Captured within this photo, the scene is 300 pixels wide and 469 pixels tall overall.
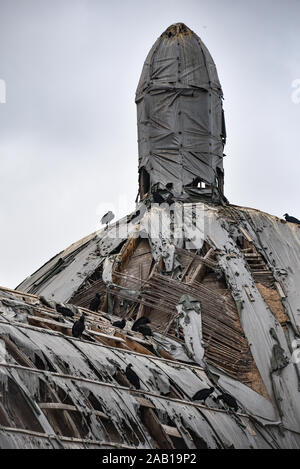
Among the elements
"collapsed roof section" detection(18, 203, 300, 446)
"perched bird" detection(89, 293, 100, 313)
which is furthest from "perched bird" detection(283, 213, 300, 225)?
"perched bird" detection(89, 293, 100, 313)

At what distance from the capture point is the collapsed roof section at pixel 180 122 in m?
42.6

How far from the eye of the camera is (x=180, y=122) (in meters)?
43.1

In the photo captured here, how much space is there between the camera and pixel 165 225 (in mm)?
39469

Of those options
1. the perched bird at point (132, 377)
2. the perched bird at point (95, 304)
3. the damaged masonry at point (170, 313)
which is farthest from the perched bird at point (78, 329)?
the perched bird at point (95, 304)

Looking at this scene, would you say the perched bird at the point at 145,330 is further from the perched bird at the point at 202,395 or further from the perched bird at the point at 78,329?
the perched bird at the point at 78,329

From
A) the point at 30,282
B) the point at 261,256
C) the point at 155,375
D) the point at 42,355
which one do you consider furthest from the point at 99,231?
the point at 42,355

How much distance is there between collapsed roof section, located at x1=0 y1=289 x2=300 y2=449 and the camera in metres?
24.2

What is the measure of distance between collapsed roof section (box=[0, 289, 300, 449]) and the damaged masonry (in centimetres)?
4

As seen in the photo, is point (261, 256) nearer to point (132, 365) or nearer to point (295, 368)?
point (295, 368)

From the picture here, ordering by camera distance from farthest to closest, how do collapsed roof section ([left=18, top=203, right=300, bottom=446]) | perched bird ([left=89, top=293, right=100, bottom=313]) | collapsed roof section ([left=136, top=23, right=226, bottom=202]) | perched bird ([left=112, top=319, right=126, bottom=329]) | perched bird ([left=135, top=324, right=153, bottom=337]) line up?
collapsed roof section ([left=136, top=23, right=226, bottom=202]) < perched bird ([left=89, top=293, right=100, bottom=313]) < collapsed roof section ([left=18, top=203, right=300, bottom=446]) < perched bird ([left=135, top=324, right=153, bottom=337]) < perched bird ([left=112, top=319, right=126, bottom=329])

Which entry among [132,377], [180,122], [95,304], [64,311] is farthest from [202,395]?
[180,122]

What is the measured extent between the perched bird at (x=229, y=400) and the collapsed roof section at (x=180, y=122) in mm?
10837

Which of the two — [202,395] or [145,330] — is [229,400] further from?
[145,330]

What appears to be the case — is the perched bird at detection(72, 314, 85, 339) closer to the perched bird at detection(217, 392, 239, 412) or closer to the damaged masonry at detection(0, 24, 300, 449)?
the damaged masonry at detection(0, 24, 300, 449)
